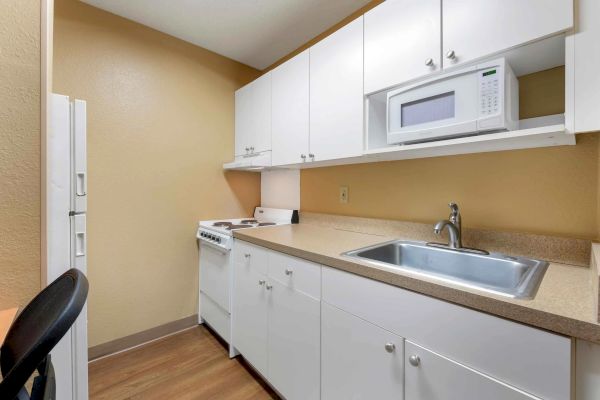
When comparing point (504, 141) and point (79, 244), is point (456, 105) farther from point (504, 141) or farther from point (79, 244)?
point (79, 244)

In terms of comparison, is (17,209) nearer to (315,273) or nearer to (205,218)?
(315,273)

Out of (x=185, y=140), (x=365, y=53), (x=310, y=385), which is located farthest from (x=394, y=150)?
(x=185, y=140)

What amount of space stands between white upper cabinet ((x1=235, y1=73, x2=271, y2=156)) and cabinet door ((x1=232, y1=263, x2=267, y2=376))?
1.03 m

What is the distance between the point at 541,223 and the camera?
1.16m

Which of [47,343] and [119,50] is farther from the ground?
[119,50]

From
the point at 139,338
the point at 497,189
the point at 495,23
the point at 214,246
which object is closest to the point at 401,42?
the point at 495,23

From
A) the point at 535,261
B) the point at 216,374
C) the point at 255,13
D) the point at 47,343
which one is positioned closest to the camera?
the point at 47,343

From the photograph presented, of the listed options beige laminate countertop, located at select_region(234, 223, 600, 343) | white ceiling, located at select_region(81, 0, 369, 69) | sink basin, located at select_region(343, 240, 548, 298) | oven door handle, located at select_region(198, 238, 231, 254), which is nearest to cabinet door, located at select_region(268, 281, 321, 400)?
beige laminate countertop, located at select_region(234, 223, 600, 343)

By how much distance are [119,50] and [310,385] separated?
2545 millimetres

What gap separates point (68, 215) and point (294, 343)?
1267 mm

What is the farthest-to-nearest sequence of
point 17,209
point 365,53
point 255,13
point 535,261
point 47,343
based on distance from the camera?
point 255,13
point 365,53
point 535,261
point 17,209
point 47,343

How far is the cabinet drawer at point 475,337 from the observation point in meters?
0.64

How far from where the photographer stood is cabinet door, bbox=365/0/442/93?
1162 mm

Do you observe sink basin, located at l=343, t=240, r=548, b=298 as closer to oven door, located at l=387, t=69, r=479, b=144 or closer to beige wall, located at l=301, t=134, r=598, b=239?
beige wall, located at l=301, t=134, r=598, b=239
